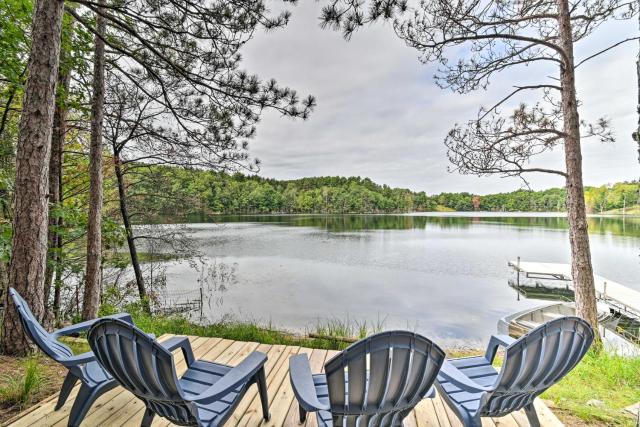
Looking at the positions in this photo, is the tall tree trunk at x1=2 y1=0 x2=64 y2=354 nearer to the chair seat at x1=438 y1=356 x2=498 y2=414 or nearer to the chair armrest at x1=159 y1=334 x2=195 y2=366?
the chair armrest at x1=159 y1=334 x2=195 y2=366

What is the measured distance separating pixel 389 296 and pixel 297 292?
139 inches

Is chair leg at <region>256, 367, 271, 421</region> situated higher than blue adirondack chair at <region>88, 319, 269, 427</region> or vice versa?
blue adirondack chair at <region>88, 319, 269, 427</region>

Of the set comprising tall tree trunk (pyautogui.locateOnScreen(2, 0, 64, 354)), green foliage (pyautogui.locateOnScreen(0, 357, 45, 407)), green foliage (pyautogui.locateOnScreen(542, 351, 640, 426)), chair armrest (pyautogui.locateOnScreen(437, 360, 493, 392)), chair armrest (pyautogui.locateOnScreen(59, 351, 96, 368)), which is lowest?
green foliage (pyautogui.locateOnScreen(542, 351, 640, 426))

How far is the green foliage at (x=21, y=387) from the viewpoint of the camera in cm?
198

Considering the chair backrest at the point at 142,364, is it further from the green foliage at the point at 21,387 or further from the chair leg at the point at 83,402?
the green foliage at the point at 21,387

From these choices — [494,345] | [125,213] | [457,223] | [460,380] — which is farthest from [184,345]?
[457,223]

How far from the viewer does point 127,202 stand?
6.68m

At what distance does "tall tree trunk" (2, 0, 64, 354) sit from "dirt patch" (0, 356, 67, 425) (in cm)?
23

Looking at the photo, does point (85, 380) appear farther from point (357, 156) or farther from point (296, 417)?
point (357, 156)

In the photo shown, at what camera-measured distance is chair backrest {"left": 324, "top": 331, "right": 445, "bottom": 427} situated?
3.95ft

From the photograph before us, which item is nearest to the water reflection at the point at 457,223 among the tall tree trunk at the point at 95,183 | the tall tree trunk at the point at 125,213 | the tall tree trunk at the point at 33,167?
the tall tree trunk at the point at 125,213

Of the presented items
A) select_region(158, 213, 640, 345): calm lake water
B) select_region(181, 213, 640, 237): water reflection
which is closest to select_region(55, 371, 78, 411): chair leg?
select_region(158, 213, 640, 345): calm lake water

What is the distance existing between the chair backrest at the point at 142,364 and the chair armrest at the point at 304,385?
0.48 m

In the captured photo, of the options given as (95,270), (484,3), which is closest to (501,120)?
(484,3)
